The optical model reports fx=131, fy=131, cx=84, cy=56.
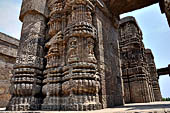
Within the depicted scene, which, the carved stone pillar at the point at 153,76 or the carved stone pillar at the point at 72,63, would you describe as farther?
the carved stone pillar at the point at 153,76

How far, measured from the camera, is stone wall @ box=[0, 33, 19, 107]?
8617mm

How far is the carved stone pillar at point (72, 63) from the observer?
4293 mm

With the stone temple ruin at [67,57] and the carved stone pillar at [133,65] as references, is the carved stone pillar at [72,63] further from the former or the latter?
the carved stone pillar at [133,65]

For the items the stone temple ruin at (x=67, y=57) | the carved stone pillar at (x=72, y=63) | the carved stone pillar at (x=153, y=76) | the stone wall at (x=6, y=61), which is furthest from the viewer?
the carved stone pillar at (x=153, y=76)

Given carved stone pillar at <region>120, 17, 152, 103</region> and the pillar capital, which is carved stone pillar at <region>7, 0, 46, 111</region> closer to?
the pillar capital

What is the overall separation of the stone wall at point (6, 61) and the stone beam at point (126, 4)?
302 inches

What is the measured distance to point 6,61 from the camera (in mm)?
9656

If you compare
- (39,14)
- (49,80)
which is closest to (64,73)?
(49,80)

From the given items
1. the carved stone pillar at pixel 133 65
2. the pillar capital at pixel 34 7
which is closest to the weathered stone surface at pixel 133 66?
Answer: the carved stone pillar at pixel 133 65

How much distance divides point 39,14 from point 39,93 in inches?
150

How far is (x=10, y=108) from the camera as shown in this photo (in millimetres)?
4738

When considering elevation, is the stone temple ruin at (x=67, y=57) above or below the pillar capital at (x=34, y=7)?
below

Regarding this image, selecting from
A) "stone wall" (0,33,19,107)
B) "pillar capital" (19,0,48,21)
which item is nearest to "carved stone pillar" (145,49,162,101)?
"pillar capital" (19,0,48,21)

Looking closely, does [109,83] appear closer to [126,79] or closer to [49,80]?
[49,80]
